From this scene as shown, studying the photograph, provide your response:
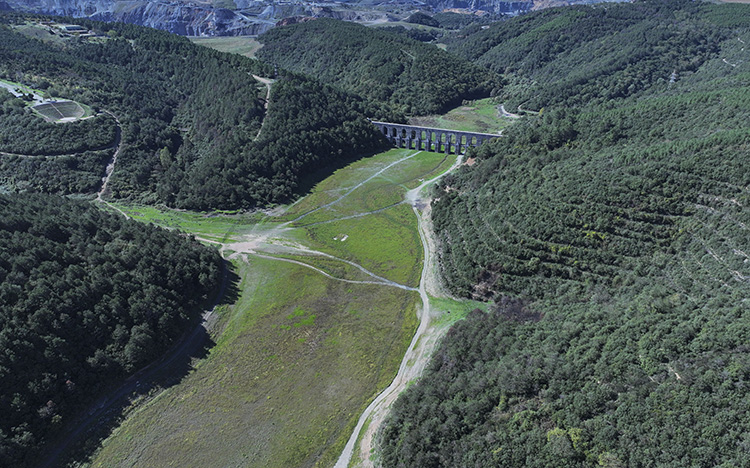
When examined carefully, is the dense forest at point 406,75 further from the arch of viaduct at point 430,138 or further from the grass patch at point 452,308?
the grass patch at point 452,308

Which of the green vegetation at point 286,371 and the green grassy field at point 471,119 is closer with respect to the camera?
the green vegetation at point 286,371

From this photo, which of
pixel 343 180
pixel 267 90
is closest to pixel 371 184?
pixel 343 180

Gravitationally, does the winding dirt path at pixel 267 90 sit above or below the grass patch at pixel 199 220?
above

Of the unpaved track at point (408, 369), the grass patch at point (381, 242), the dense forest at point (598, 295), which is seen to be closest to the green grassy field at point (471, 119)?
the dense forest at point (598, 295)

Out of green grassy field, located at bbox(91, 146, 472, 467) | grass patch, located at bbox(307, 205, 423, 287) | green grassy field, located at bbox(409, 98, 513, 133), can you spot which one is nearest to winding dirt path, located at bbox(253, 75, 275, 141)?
green grassy field, located at bbox(91, 146, 472, 467)

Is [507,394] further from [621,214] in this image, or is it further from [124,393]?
[124,393]

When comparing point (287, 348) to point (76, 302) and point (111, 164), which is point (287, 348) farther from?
point (111, 164)

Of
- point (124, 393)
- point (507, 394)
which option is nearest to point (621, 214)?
point (507, 394)
